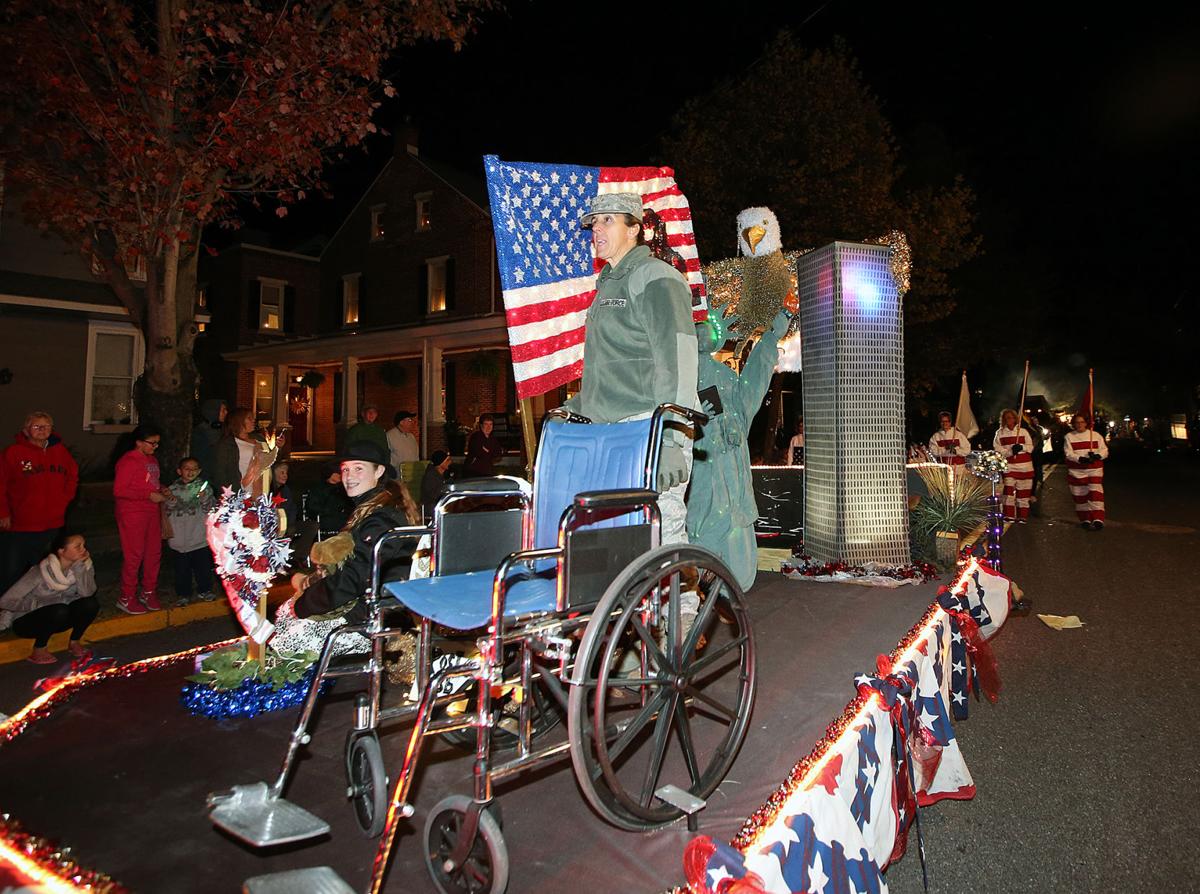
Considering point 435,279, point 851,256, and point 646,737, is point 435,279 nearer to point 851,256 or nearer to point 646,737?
point 851,256

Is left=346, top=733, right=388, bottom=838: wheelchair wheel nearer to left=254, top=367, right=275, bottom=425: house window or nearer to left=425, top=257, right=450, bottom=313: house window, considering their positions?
left=425, top=257, right=450, bottom=313: house window

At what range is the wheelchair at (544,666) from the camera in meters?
1.93

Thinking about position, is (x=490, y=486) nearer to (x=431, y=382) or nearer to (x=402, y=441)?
(x=402, y=441)

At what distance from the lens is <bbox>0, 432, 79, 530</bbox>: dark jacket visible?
5445 mm

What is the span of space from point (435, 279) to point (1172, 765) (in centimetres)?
2063

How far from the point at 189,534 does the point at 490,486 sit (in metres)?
4.50

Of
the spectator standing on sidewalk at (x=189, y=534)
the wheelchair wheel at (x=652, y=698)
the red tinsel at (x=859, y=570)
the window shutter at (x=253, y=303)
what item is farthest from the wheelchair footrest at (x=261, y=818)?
the window shutter at (x=253, y=303)

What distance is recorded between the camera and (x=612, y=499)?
220 centimetres

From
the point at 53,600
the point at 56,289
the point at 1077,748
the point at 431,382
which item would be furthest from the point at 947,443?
the point at 56,289

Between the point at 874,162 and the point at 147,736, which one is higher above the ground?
the point at 874,162

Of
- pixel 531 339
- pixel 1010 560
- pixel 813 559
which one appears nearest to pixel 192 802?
pixel 531 339

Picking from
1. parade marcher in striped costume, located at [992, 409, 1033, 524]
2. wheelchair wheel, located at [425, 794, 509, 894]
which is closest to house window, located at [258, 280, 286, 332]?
parade marcher in striped costume, located at [992, 409, 1033, 524]

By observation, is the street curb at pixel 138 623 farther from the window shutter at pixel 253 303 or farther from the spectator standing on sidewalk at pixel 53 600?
the window shutter at pixel 253 303

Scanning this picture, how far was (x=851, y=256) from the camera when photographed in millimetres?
6141
